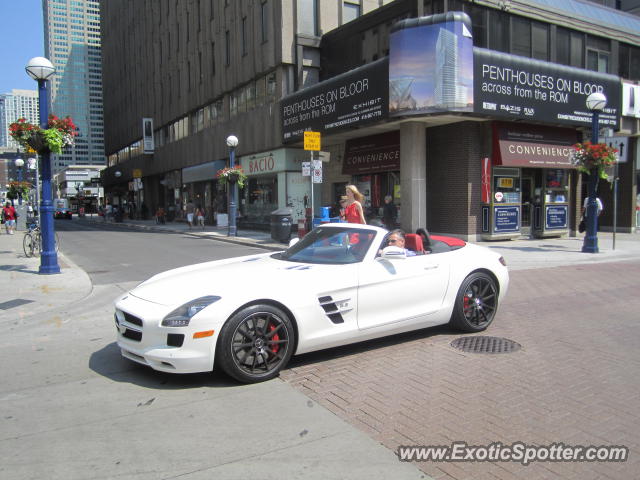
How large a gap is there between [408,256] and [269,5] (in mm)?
22747

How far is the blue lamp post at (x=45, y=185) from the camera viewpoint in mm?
11016

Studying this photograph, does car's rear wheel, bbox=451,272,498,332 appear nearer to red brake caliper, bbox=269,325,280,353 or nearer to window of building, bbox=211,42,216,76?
red brake caliper, bbox=269,325,280,353

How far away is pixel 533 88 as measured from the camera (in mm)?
17719

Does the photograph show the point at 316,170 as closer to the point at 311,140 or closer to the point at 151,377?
the point at 311,140

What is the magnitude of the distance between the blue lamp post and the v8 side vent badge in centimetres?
879

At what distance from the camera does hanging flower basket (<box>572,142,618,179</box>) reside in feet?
47.6

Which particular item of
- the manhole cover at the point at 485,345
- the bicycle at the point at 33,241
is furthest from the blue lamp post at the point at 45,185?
the manhole cover at the point at 485,345

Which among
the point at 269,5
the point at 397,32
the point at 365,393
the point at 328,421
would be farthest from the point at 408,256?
the point at 269,5

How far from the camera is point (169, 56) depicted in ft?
134

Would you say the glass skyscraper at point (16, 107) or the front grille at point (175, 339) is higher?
the glass skyscraper at point (16, 107)

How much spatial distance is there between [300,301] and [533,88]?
54.0ft

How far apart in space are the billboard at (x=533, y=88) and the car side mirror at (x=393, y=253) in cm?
1283

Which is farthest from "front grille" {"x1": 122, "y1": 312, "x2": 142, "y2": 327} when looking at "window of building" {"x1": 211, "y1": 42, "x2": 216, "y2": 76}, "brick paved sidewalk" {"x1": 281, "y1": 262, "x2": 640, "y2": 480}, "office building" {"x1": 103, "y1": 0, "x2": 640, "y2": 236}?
"window of building" {"x1": 211, "y1": 42, "x2": 216, "y2": 76}
